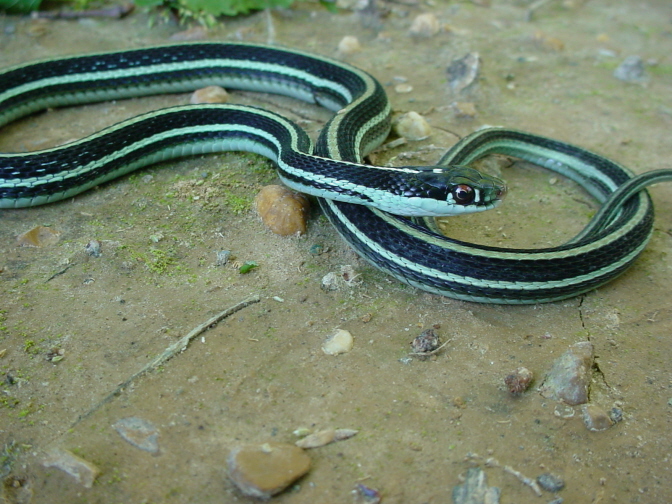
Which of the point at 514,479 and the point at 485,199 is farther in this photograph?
the point at 485,199

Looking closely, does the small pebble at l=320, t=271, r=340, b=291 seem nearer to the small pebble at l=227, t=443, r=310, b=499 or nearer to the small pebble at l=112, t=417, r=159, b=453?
the small pebble at l=227, t=443, r=310, b=499

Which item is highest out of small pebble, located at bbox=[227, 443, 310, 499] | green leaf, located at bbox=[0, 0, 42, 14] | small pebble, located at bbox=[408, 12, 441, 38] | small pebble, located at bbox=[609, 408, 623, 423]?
green leaf, located at bbox=[0, 0, 42, 14]

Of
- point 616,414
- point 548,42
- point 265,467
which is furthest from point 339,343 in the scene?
point 548,42

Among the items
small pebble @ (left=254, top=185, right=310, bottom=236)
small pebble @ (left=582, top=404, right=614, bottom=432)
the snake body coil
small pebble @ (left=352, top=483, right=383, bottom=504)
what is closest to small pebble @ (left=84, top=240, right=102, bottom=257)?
the snake body coil

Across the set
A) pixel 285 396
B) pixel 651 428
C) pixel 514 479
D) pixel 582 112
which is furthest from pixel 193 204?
pixel 582 112

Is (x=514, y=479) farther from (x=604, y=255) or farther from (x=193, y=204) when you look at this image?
(x=193, y=204)

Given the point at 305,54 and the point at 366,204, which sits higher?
the point at 305,54
